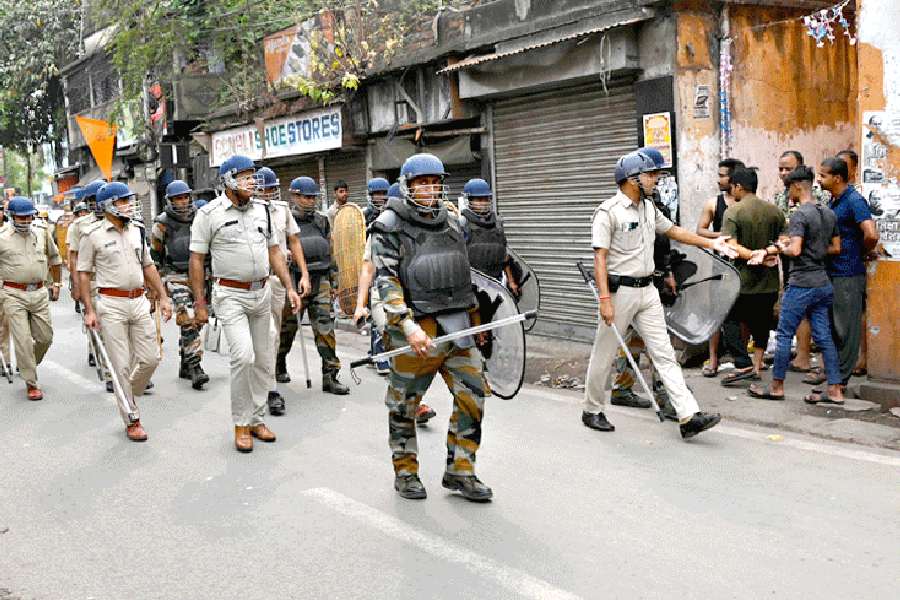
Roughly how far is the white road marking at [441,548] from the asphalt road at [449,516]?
0.04ft

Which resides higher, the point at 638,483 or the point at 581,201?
the point at 581,201

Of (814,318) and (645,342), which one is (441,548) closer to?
(645,342)

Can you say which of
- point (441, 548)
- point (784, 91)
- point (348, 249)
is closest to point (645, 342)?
point (441, 548)

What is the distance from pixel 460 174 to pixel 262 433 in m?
7.33

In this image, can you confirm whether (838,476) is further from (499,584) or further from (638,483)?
(499,584)

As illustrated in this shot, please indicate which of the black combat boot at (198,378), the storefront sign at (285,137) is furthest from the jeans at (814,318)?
the storefront sign at (285,137)

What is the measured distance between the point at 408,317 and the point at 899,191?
13.7 ft

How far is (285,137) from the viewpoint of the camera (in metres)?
17.4

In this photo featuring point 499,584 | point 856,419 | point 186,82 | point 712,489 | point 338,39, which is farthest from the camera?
point 186,82

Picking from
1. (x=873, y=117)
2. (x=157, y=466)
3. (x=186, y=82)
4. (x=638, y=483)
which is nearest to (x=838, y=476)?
(x=638, y=483)

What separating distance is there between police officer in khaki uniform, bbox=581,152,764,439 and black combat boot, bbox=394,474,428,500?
73.7 inches

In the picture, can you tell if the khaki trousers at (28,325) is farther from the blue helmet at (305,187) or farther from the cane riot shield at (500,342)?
the cane riot shield at (500,342)

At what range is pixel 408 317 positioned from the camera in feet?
16.8

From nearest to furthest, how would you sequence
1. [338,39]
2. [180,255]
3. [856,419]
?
[856,419], [180,255], [338,39]
